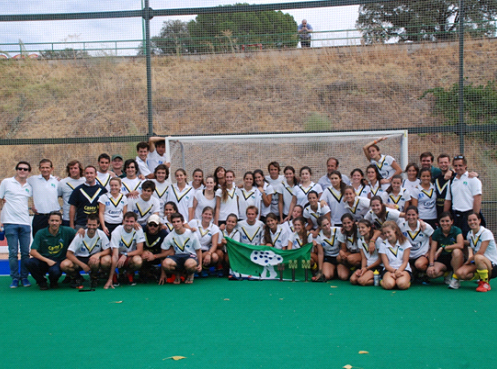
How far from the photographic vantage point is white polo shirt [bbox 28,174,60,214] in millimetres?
6297

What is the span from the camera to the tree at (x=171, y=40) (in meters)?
8.04

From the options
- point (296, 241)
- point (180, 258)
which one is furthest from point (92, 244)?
point (296, 241)

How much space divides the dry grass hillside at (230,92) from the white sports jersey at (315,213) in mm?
3230

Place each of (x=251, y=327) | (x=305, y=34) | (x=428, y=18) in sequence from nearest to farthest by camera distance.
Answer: (x=251, y=327) < (x=428, y=18) < (x=305, y=34)

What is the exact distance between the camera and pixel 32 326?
171 inches

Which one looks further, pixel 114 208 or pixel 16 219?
pixel 114 208

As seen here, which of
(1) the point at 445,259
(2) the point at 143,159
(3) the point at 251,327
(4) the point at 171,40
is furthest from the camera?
(4) the point at 171,40

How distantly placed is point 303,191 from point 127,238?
2.42 m

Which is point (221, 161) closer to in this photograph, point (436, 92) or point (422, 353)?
point (436, 92)

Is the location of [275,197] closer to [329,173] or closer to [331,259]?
[329,173]

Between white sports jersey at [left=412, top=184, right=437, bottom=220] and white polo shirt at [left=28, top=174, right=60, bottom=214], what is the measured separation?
15.4 feet

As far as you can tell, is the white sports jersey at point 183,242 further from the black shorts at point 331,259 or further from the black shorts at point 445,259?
the black shorts at point 445,259

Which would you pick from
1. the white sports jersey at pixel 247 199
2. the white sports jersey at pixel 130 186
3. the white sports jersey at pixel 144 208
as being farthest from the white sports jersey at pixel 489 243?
the white sports jersey at pixel 130 186

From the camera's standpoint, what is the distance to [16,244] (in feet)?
20.3
